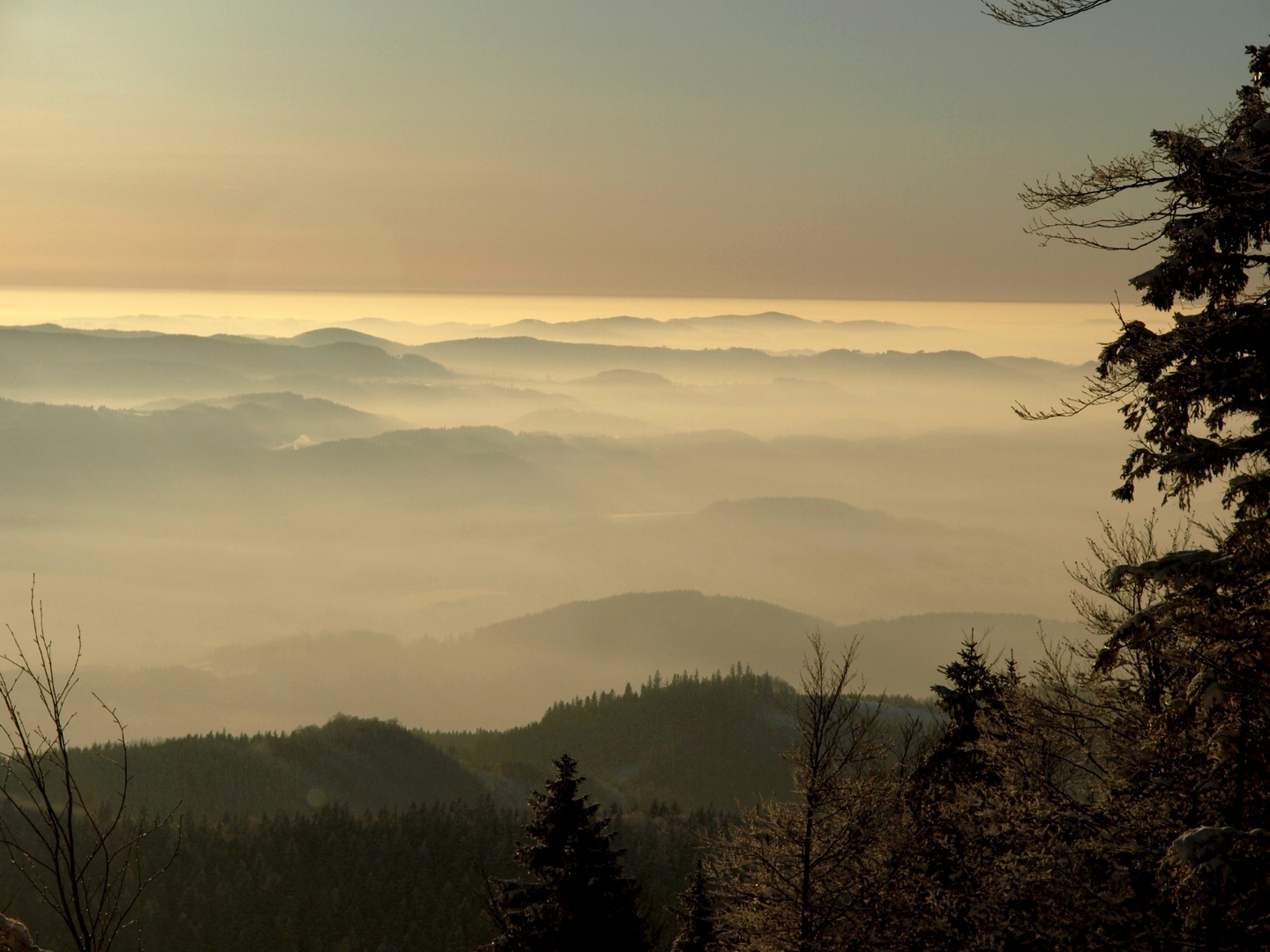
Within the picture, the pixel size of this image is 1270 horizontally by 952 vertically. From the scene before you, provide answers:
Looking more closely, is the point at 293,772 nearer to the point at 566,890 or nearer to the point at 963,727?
the point at 566,890

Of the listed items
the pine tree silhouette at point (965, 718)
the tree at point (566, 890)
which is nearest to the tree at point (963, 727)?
the pine tree silhouette at point (965, 718)

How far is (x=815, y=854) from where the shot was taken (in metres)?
14.2

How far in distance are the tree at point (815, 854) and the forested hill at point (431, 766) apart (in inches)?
5128

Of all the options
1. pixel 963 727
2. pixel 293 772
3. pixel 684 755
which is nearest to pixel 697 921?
pixel 963 727

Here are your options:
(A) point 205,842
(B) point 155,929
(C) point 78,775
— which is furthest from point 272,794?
(B) point 155,929

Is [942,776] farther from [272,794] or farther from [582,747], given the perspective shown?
[582,747]

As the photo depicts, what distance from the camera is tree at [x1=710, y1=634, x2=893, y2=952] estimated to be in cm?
1377

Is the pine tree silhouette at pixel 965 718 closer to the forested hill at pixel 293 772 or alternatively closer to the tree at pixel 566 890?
the tree at pixel 566 890

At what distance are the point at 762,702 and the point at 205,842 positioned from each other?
124577 millimetres

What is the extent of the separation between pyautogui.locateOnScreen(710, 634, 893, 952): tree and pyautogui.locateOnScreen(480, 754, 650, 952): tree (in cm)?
419

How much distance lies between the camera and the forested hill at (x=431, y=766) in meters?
152

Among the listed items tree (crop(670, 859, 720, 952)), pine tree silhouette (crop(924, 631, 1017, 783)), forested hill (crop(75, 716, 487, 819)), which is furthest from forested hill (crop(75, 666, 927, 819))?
pine tree silhouette (crop(924, 631, 1017, 783))

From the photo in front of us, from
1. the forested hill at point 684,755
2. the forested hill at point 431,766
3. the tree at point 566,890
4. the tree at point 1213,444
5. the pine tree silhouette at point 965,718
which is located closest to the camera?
the tree at point 1213,444

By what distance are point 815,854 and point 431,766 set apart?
16928 centimetres
